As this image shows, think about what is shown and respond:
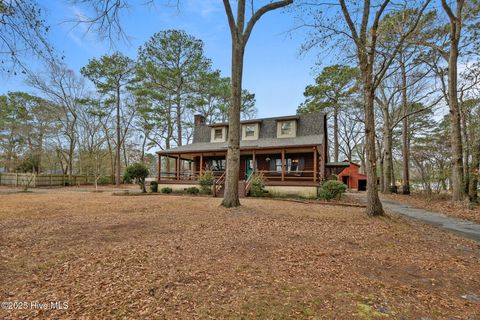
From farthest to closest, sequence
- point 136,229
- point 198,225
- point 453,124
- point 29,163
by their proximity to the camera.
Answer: point 29,163 → point 453,124 → point 198,225 → point 136,229

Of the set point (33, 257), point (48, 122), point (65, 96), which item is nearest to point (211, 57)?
point (65, 96)

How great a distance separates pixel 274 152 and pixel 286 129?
10.1ft

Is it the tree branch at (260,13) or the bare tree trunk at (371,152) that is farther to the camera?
the tree branch at (260,13)

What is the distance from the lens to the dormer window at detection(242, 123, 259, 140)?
19.7 m

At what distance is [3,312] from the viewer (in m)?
2.46

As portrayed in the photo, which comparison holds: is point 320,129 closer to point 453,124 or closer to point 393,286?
point 453,124

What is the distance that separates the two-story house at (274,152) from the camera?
50.5 ft

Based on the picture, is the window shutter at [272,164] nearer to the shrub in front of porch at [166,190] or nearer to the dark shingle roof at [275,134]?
the dark shingle roof at [275,134]

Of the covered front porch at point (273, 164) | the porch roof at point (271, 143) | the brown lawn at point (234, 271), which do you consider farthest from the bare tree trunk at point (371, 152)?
the covered front porch at point (273, 164)

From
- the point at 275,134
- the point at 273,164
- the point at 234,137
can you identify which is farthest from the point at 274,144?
the point at 234,137

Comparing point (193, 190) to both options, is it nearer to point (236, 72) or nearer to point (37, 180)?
point (236, 72)

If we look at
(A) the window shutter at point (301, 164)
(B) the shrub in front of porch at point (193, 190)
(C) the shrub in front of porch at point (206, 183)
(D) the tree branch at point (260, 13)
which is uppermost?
(D) the tree branch at point (260, 13)

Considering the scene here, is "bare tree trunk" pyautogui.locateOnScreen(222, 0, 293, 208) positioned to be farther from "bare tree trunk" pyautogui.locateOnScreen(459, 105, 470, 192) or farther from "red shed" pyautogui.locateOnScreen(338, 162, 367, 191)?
"red shed" pyautogui.locateOnScreen(338, 162, 367, 191)

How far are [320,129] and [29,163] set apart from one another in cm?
3263
